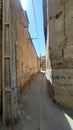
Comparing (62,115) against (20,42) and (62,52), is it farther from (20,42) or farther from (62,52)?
(20,42)

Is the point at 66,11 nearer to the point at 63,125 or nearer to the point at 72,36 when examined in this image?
the point at 72,36

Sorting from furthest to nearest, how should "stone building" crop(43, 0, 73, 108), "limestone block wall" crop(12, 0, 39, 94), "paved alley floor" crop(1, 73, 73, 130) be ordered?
"limestone block wall" crop(12, 0, 39, 94), "stone building" crop(43, 0, 73, 108), "paved alley floor" crop(1, 73, 73, 130)

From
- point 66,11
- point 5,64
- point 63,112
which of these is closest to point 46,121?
point 63,112

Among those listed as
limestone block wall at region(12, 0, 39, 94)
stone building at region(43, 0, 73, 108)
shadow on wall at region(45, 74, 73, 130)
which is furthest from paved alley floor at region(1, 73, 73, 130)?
limestone block wall at region(12, 0, 39, 94)

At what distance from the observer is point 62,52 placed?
16.6ft

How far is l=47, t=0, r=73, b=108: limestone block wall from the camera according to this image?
4.85 meters

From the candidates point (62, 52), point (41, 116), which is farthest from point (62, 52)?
point (41, 116)

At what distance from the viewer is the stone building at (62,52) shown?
4848 millimetres

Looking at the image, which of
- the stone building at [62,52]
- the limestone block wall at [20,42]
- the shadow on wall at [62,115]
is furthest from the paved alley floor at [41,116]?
the limestone block wall at [20,42]

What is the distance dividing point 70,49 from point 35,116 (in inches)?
85.6

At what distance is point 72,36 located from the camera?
15.9 ft

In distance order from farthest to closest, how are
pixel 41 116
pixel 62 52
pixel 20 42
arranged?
pixel 20 42
pixel 62 52
pixel 41 116

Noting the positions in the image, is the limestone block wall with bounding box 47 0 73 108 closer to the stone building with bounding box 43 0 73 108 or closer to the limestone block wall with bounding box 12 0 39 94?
the stone building with bounding box 43 0 73 108

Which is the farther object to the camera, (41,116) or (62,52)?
(62,52)
